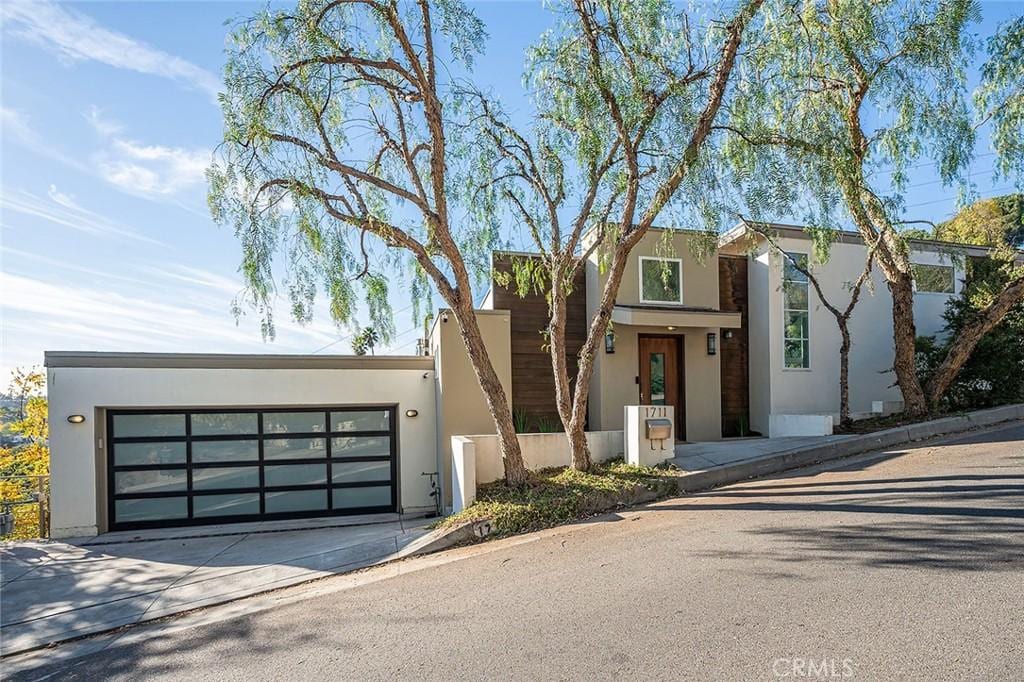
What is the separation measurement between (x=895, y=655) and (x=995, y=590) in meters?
1.20

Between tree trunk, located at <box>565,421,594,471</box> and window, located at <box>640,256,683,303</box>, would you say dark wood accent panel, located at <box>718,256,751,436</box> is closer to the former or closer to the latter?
window, located at <box>640,256,683,303</box>

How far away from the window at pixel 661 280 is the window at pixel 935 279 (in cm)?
648

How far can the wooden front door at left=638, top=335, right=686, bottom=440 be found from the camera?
11438 mm

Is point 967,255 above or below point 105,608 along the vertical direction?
above

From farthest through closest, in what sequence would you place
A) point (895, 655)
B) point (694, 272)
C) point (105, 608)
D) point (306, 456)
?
point (694, 272)
point (306, 456)
point (105, 608)
point (895, 655)

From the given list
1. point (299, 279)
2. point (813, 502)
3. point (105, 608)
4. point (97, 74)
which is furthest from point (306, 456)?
point (813, 502)

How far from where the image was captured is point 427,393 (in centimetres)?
1020

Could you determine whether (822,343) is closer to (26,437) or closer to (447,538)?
(447,538)

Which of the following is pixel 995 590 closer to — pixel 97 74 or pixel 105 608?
pixel 105 608

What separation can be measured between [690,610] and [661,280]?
28.6ft

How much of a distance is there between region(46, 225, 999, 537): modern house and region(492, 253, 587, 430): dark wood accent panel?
3cm

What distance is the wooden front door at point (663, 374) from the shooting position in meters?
11.4

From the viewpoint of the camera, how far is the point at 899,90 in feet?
27.8

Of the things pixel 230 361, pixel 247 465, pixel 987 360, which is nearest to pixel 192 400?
pixel 230 361
